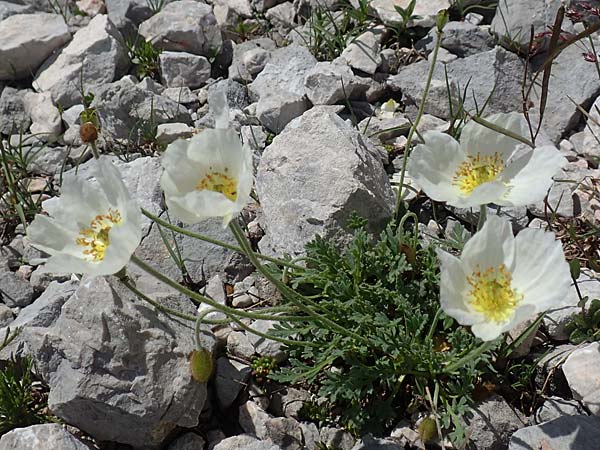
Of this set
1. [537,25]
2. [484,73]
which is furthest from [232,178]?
[537,25]

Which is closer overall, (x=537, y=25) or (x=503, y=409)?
(x=503, y=409)

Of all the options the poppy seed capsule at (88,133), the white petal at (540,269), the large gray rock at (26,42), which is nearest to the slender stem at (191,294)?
the poppy seed capsule at (88,133)

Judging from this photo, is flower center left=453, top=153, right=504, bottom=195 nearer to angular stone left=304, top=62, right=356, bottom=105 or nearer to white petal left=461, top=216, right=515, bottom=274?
white petal left=461, top=216, right=515, bottom=274

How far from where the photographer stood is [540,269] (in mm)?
2730

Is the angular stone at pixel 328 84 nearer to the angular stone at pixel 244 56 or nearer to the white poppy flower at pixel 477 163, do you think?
the angular stone at pixel 244 56

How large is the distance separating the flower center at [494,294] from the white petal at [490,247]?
0.08 ft

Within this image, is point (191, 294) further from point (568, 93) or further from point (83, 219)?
point (568, 93)

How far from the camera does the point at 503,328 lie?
8.44ft

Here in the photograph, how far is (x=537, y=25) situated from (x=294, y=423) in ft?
10.5

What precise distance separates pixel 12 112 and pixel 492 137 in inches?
148

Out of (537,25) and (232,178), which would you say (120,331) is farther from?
(537,25)

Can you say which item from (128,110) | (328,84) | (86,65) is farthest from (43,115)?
(328,84)

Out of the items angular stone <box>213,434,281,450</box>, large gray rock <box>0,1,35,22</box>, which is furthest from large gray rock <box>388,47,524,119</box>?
large gray rock <box>0,1,35,22</box>

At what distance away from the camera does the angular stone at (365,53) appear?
202 inches
